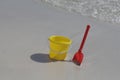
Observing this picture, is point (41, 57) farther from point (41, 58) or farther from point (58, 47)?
point (58, 47)

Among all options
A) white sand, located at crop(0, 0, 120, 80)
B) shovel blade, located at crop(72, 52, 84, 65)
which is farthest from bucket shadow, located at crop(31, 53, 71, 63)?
shovel blade, located at crop(72, 52, 84, 65)

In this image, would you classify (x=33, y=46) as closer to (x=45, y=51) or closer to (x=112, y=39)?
(x=45, y=51)

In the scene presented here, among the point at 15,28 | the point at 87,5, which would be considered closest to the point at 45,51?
the point at 15,28

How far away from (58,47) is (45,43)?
72cm

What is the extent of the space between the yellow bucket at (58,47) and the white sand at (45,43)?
0.10 meters

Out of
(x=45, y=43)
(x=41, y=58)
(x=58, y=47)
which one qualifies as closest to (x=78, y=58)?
(x=58, y=47)

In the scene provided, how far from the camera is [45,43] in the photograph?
5332mm

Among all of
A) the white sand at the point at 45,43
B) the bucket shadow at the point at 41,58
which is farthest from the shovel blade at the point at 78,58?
the bucket shadow at the point at 41,58

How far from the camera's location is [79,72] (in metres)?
4.57

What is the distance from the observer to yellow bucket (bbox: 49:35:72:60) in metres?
4.62

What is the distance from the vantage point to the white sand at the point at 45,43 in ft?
14.6

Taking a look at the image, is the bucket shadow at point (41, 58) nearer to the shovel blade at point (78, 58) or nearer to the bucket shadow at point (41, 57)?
the bucket shadow at point (41, 57)

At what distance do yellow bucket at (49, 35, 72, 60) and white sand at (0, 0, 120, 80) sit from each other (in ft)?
0.32

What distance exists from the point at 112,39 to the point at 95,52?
70 cm
